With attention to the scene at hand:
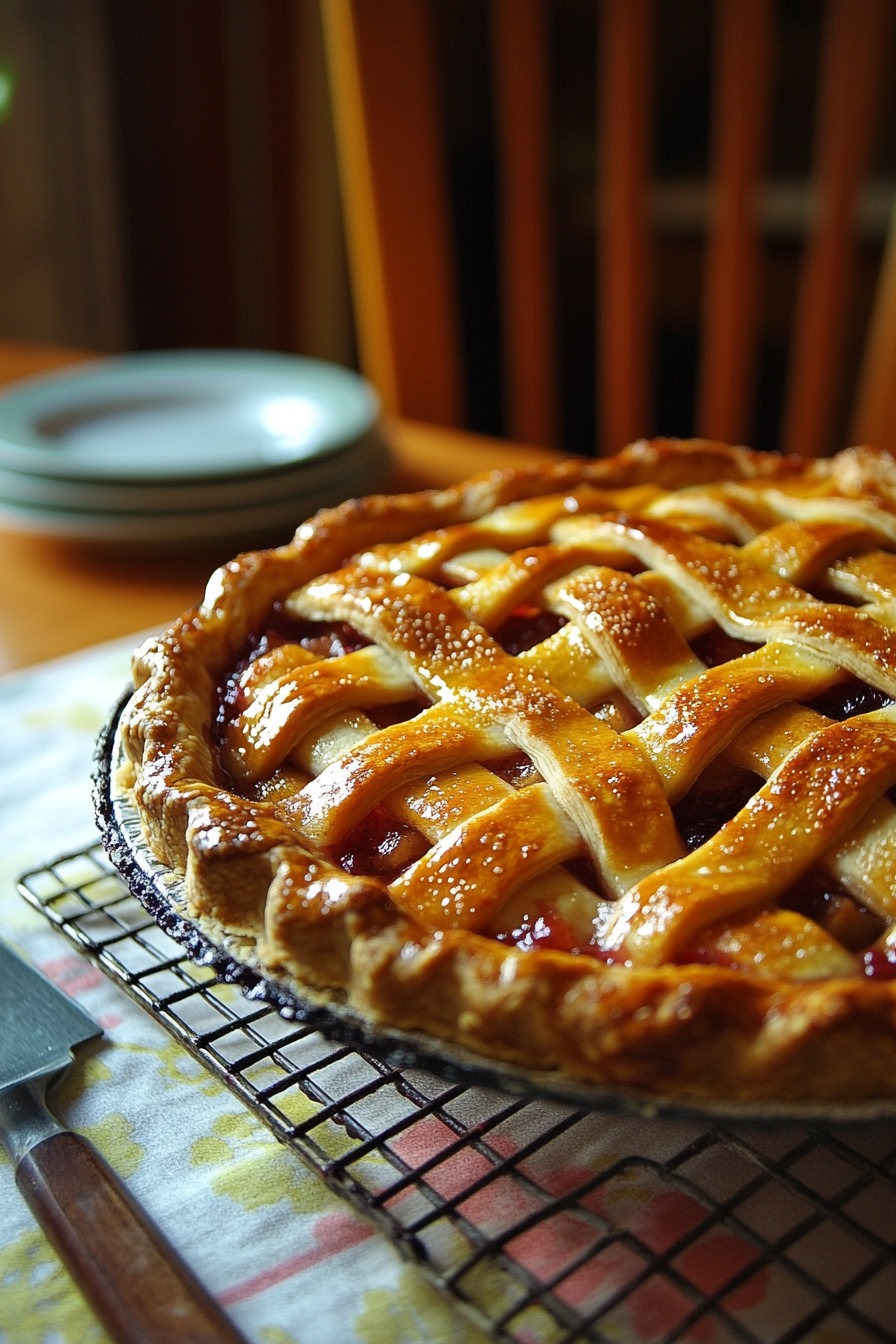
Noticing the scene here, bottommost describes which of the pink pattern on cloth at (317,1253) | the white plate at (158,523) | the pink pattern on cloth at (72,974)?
the pink pattern on cloth at (72,974)

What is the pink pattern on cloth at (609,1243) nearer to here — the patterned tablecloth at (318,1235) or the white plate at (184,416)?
the patterned tablecloth at (318,1235)

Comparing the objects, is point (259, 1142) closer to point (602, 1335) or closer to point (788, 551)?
point (602, 1335)

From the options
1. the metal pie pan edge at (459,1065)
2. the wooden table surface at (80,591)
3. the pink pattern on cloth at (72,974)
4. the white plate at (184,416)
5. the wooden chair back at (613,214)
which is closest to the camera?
the metal pie pan edge at (459,1065)

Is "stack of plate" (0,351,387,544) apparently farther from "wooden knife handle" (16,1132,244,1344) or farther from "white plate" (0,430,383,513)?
"wooden knife handle" (16,1132,244,1344)

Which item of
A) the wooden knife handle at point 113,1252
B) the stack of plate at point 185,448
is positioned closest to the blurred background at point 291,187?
the stack of plate at point 185,448

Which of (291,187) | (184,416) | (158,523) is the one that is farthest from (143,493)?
(291,187)
